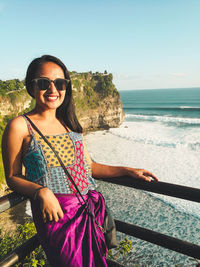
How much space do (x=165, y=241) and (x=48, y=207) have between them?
1014 mm

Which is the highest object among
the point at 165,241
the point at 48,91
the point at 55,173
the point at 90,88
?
the point at 90,88

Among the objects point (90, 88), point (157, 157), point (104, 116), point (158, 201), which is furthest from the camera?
point (90, 88)

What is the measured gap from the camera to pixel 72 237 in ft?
4.76

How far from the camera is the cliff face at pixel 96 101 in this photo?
109ft

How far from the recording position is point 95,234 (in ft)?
5.12

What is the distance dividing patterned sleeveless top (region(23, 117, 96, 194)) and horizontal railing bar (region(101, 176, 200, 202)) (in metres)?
0.37

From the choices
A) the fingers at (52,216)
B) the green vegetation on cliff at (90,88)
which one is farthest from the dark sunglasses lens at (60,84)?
the green vegetation on cliff at (90,88)

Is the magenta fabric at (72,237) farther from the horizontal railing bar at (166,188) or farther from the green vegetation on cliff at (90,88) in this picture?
the green vegetation on cliff at (90,88)

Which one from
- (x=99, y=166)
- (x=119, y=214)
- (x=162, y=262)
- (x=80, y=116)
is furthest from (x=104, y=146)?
(x=99, y=166)

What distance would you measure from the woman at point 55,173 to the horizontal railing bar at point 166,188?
0.09 meters

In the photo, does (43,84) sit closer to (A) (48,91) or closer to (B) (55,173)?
(A) (48,91)

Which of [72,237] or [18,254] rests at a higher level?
[72,237]

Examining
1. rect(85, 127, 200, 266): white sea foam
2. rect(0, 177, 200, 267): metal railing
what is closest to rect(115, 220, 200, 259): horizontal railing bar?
rect(0, 177, 200, 267): metal railing

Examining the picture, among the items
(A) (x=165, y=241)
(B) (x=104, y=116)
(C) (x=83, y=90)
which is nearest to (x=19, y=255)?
(A) (x=165, y=241)
